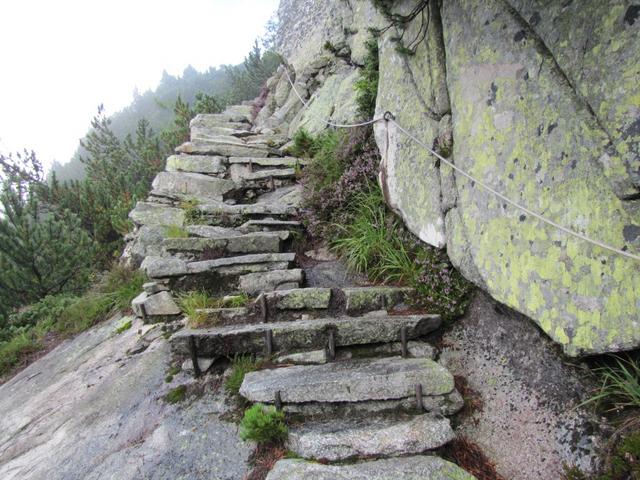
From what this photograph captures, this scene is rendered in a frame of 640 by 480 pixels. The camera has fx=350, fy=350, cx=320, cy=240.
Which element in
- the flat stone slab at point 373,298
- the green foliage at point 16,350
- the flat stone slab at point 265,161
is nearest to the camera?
the flat stone slab at point 373,298

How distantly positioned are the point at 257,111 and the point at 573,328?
43.6 feet

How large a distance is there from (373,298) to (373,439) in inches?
60.7

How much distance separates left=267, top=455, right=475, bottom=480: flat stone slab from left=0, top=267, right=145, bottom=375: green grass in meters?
4.34

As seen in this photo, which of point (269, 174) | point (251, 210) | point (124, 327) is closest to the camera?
point (124, 327)

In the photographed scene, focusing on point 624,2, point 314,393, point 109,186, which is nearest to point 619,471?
point 314,393

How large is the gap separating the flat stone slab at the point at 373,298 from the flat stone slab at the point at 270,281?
820 mm

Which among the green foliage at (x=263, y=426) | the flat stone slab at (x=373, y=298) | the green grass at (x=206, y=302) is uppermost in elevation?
the green grass at (x=206, y=302)

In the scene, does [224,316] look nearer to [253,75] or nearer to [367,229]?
[367,229]

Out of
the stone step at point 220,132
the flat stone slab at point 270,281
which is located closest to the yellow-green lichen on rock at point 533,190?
the flat stone slab at point 270,281

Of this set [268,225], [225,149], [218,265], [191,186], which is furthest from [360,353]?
[225,149]

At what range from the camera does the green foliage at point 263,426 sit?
8.46ft

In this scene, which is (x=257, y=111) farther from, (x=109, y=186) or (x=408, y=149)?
(x=408, y=149)

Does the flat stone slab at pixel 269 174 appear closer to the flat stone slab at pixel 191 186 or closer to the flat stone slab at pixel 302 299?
the flat stone slab at pixel 191 186

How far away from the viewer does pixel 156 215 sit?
259 inches
